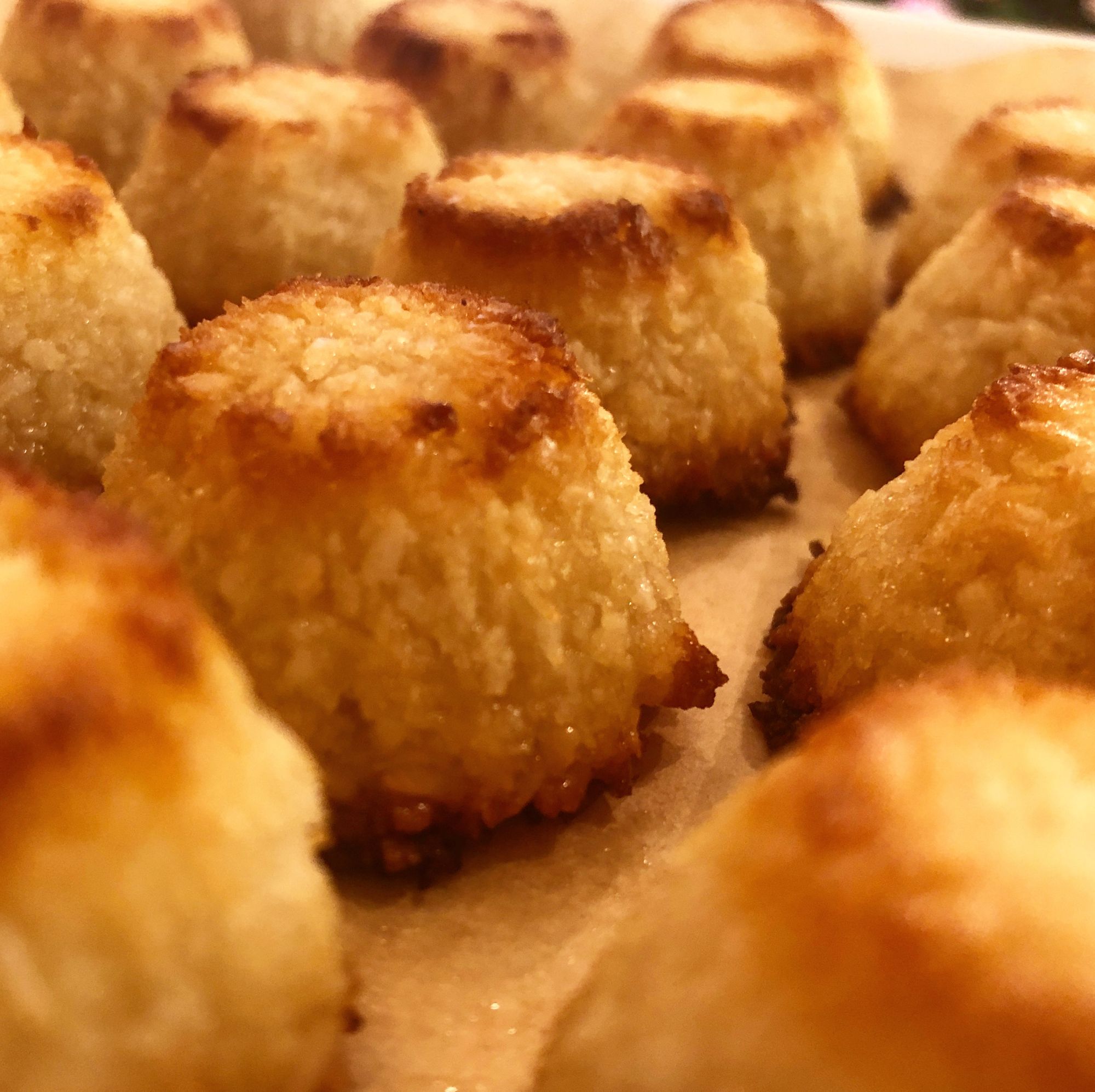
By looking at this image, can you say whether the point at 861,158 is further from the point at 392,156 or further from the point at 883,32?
the point at 392,156

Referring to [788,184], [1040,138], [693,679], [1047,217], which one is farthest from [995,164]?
[693,679]

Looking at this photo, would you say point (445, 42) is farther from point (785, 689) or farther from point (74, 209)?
point (785, 689)

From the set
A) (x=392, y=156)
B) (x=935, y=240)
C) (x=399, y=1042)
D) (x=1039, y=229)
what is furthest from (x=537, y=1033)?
(x=935, y=240)

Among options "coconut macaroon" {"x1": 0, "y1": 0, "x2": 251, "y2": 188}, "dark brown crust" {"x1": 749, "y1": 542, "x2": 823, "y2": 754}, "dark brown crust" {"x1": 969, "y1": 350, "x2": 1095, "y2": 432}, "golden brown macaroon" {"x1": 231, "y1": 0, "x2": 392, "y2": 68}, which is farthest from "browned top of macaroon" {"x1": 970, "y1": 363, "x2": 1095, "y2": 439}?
"golden brown macaroon" {"x1": 231, "y1": 0, "x2": 392, "y2": 68}

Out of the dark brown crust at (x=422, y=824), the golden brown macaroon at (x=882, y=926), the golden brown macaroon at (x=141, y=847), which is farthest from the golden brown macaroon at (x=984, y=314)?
the golden brown macaroon at (x=141, y=847)

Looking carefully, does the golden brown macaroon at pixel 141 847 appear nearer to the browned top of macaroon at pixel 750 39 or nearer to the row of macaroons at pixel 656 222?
the row of macaroons at pixel 656 222

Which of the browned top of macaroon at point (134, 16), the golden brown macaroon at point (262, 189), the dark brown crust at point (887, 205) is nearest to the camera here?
the golden brown macaroon at point (262, 189)

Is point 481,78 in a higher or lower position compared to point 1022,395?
lower
